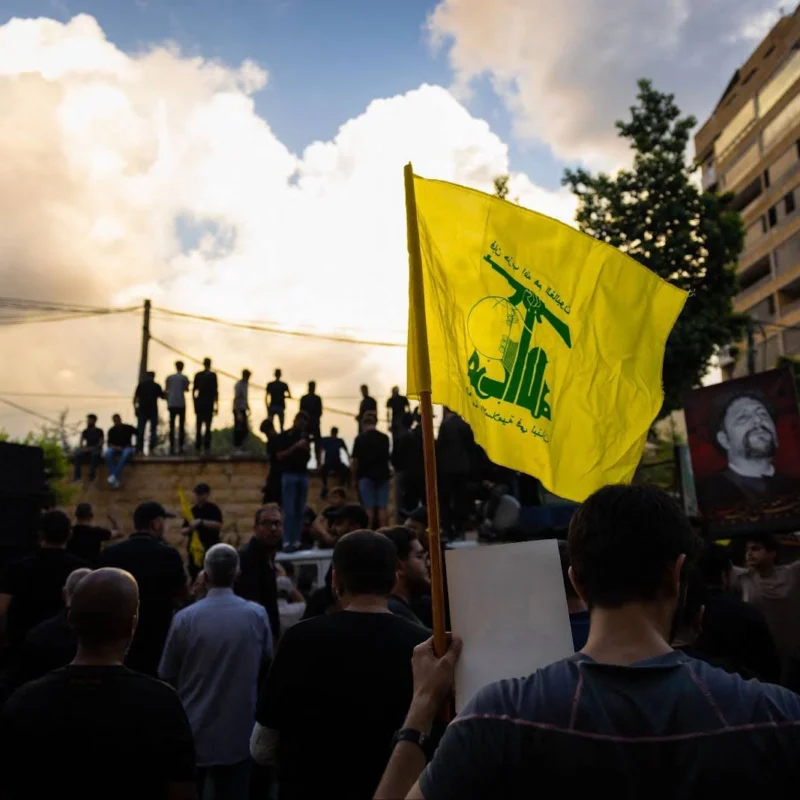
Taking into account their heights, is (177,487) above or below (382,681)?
above

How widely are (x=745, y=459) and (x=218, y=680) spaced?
5.76m

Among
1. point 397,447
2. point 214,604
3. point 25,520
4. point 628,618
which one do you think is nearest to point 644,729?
point 628,618

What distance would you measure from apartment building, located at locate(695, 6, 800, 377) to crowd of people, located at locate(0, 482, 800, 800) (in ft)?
143

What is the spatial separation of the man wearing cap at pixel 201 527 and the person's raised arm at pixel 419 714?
20.7 ft

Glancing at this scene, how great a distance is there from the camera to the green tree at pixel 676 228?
21.0m

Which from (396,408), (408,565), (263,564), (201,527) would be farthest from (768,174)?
(408,565)

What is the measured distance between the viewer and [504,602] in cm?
196

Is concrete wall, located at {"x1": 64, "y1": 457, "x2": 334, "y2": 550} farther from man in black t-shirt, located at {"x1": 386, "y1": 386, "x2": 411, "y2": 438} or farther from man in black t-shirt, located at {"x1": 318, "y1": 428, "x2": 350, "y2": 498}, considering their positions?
man in black t-shirt, located at {"x1": 386, "y1": 386, "x2": 411, "y2": 438}

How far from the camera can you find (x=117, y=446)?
16766 mm

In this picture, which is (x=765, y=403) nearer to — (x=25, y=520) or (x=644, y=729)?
(x=25, y=520)

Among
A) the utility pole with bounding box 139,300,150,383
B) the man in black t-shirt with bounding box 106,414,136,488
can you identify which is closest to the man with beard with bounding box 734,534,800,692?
the man in black t-shirt with bounding box 106,414,136,488

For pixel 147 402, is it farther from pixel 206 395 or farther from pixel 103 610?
pixel 103 610

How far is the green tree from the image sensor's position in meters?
21.0

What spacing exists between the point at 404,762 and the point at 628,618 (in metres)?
0.53
